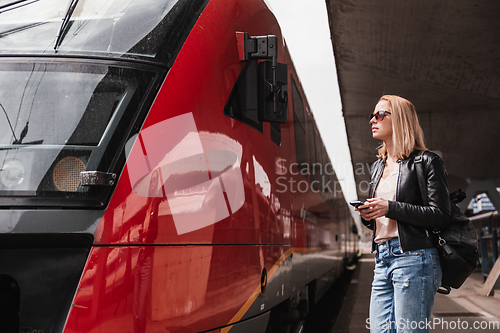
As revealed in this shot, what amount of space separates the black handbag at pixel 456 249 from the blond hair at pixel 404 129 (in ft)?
0.80

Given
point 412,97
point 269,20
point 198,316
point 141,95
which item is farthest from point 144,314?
point 412,97

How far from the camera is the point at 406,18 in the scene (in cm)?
1048

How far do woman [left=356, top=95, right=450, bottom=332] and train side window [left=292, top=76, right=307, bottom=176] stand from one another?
86.9 inches

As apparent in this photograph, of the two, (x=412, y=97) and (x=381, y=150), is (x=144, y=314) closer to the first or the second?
(x=381, y=150)

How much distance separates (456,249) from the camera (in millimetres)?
2342

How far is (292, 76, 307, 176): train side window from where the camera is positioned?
4934mm

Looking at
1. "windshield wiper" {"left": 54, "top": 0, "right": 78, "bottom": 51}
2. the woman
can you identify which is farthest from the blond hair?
"windshield wiper" {"left": 54, "top": 0, "right": 78, "bottom": 51}

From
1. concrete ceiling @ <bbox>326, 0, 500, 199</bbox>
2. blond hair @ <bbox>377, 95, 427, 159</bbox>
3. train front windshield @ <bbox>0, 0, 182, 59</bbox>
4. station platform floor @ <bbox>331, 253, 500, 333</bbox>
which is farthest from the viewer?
concrete ceiling @ <bbox>326, 0, 500, 199</bbox>

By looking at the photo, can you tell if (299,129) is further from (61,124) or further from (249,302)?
(61,124)

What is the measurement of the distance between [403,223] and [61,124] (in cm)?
173

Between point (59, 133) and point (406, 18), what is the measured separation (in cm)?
980

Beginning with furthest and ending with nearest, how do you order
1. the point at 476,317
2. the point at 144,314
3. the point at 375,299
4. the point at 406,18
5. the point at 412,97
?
the point at 412,97 → the point at 406,18 → the point at 476,317 → the point at 375,299 → the point at 144,314

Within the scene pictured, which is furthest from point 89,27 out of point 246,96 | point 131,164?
point 246,96

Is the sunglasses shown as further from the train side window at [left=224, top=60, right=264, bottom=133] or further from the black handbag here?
the train side window at [left=224, top=60, right=264, bottom=133]
